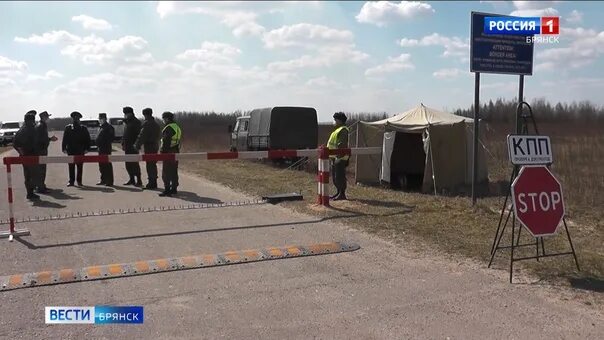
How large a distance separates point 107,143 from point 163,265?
924 centimetres

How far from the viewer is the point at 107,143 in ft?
48.3

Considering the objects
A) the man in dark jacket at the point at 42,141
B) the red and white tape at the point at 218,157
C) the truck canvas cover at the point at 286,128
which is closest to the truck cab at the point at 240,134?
the truck canvas cover at the point at 286,128

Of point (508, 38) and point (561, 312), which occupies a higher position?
point (508, 38)

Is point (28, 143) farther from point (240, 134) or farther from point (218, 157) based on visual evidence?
point (240, 134)

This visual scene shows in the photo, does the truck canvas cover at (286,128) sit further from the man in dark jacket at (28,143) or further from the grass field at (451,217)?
the man in dark jacket at (28,143)

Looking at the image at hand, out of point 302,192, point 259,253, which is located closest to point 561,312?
point 259,253

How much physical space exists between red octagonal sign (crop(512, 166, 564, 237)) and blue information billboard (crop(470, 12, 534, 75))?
13.5 ft

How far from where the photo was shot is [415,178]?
1542 cm

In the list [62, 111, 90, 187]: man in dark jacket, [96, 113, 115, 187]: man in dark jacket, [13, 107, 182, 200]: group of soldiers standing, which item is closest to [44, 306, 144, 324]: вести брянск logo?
[13, 107, 182, 200]: group of soldiers standing

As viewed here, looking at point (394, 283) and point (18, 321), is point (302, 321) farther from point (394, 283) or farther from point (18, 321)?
point (18, 321)

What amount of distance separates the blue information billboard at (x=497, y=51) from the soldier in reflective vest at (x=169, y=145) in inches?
255

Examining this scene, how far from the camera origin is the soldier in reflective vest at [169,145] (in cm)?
1232

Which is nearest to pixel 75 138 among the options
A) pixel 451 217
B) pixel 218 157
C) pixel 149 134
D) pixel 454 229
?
pixel 149 134

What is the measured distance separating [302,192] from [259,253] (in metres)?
5.68
